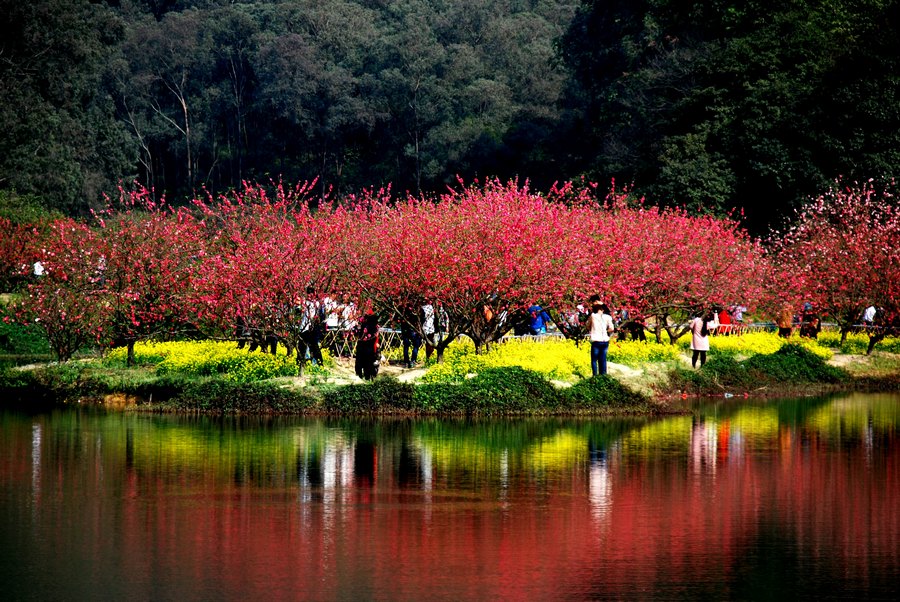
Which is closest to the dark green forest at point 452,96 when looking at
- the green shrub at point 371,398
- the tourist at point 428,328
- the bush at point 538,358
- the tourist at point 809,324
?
the tourist at point 809,324

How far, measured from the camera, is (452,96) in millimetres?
90875

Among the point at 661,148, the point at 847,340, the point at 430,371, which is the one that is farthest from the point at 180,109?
the point at 430,371

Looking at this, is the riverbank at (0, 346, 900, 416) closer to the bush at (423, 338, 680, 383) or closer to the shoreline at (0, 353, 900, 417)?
the shoreline at (0, 353, 900, 417)

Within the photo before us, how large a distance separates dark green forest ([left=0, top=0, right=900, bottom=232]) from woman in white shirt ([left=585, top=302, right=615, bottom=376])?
52.5ft

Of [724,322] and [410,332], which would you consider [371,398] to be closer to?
[410,332]

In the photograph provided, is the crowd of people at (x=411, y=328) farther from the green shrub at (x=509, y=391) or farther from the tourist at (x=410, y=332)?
the green shrub at (x=509, y=391)

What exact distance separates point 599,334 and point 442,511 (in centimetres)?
1159

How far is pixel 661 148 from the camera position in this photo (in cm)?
5803

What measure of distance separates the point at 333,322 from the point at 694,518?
1479 centimetres

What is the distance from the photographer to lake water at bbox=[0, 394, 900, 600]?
1250cm

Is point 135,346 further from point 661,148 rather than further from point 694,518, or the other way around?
point 661,148

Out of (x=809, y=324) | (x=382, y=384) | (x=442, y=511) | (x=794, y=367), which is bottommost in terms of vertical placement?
(x=442, y=511)

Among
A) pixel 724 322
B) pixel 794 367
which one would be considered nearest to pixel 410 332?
pixel 794 367

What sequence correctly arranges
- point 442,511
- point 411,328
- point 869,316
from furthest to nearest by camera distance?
1. point 869,316
2. point 411,328
3. point 442,511
